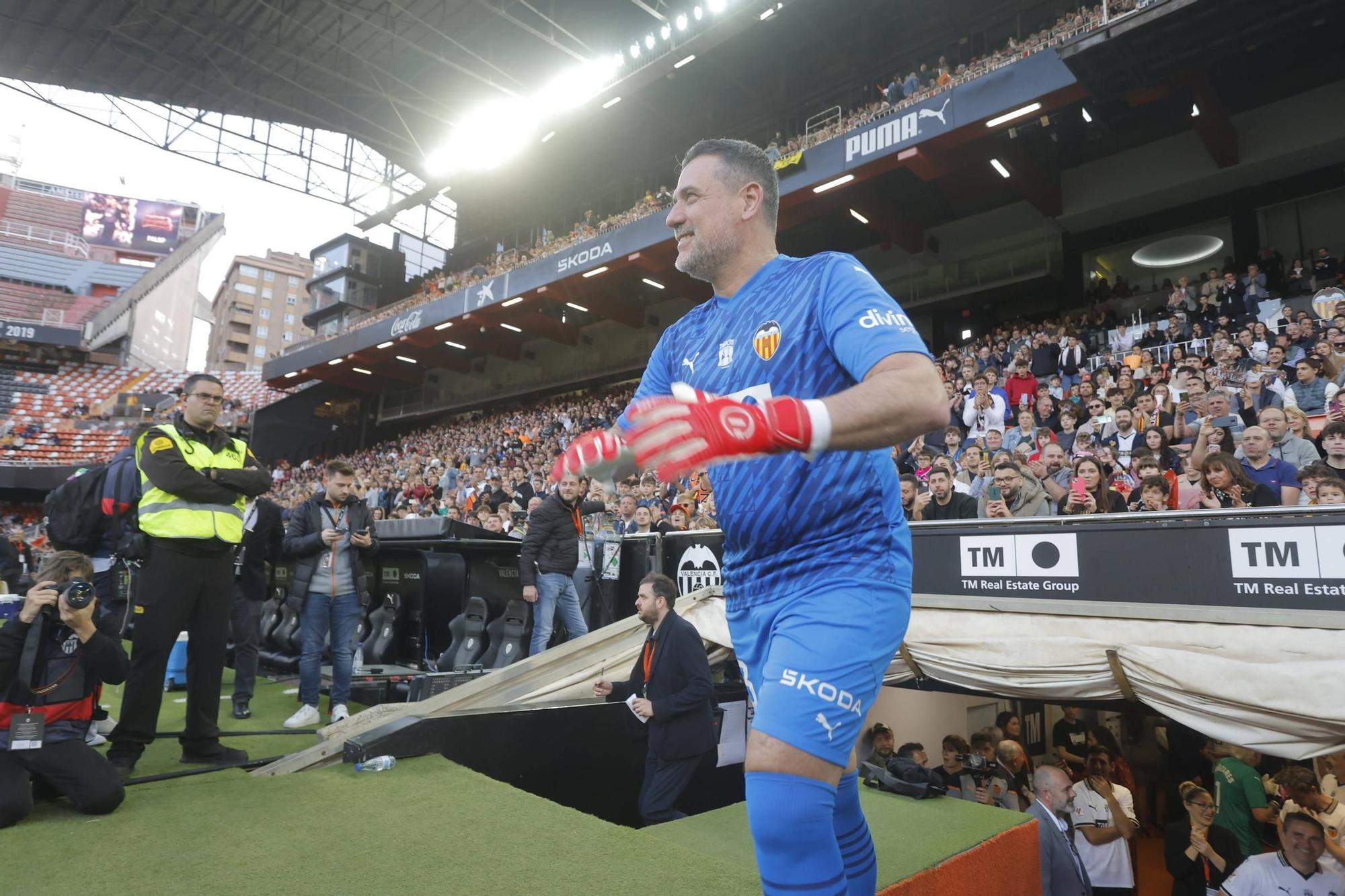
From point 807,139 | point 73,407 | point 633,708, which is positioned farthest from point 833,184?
point 73,407

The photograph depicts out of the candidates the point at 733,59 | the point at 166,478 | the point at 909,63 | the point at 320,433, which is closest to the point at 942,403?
the point at 166,478

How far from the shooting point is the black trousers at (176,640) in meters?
3.73

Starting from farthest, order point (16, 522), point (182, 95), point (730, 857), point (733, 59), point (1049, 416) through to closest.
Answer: point (16, 522), point (182, 95), point (733, 59), point (1049, 416), point (730, 857)

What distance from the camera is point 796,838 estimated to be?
137cm

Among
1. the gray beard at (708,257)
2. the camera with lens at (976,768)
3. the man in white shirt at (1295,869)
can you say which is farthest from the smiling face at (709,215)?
the camera with lens at (976,768)

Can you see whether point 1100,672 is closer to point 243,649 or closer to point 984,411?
point 984,411

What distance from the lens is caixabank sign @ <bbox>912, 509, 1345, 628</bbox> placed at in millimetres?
4090

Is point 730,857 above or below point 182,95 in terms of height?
below

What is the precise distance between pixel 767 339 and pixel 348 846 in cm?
236

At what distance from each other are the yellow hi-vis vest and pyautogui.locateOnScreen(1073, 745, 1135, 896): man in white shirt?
651 centimetres

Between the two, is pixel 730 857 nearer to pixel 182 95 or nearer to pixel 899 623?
pixel 899 623

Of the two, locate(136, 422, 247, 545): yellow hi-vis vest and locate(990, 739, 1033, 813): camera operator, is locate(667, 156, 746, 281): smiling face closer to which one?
locate(136, 422, 247, 545): yellow hi-vis vest

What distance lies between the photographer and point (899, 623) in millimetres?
1623

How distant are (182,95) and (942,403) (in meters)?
32.3
